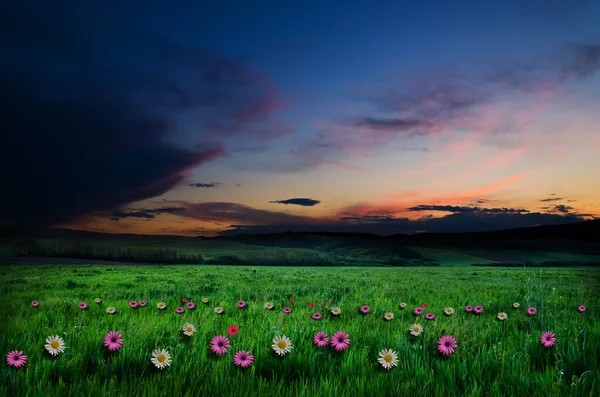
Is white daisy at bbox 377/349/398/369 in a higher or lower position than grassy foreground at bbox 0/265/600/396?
higher

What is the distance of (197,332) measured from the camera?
500 centimetres

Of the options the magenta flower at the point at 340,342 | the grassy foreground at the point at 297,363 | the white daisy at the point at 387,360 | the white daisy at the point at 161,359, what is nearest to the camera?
the grassy foreground at the point at 297,363

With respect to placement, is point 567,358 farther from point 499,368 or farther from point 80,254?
point 80,254

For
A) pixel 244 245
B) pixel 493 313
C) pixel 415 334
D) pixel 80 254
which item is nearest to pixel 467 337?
pixel 415 334

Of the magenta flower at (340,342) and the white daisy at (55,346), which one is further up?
the magenta flower at (340,342)

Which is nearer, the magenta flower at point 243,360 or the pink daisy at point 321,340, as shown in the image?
the magenta flower at point 243,360

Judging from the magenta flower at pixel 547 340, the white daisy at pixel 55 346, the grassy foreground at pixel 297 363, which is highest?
the magenta flower at pixel 547 340

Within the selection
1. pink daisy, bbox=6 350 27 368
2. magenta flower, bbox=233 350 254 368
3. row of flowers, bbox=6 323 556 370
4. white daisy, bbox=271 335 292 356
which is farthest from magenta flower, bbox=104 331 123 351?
white daisy, bbox=271 335 292 356

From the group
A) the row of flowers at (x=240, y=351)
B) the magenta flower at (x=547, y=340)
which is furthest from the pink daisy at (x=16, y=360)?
the magenta flower at (x=547, y=340)

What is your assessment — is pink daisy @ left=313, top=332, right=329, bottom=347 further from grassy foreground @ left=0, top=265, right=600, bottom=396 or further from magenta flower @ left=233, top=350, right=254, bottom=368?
magenta flower @ left=233, top=350, right=254, bottom=368

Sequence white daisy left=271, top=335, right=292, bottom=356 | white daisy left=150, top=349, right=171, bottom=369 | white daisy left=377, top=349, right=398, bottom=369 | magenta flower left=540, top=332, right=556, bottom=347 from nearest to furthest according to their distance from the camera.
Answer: white daisy left=150, top=349, right=171, bottom=369
white daisy left=377, top=349, right=398, bottom=369
white daisy left=271, top=335, right=292, bottom=356
magenta flower left=540, top=332, right=556, bottom=347

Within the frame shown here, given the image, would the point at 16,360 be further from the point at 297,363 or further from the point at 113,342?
the point at 297,363

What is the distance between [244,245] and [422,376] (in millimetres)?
65236

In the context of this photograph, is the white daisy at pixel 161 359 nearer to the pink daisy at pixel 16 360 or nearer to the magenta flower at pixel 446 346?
the pink daisy at pixel 16 360
